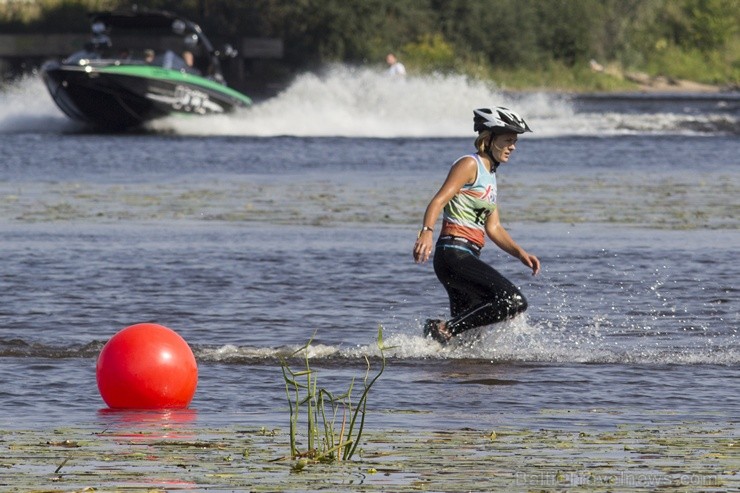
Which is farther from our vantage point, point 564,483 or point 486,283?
point 486,283

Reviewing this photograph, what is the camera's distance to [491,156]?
10445 millimetres

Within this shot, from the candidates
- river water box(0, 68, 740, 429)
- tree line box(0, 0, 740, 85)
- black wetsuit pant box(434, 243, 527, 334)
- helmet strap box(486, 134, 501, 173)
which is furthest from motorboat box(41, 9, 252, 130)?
tree line box(0, 0, 740, 85)

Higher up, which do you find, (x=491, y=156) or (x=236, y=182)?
(x=491, y=156)

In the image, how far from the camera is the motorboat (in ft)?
123

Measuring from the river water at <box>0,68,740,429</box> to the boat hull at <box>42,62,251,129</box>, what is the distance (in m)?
3.46

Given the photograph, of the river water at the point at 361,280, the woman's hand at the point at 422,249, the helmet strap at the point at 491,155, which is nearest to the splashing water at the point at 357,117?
the river water at the point at 361,280

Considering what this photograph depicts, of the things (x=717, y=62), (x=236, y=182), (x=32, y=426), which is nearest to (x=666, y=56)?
(x=717, y=62)

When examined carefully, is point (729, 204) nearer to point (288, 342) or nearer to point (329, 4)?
point (288, 342)

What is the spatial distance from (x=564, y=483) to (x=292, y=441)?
1.15 meters

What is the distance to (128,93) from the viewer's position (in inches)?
1490

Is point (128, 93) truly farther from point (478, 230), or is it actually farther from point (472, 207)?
point (472, 207)

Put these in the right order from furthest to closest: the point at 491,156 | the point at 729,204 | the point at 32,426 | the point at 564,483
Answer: the point at 729,204 → the point at 491,156 → the point at 32,426 → the point at 564,483

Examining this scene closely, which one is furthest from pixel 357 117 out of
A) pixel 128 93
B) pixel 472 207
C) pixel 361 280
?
pixel 472 207

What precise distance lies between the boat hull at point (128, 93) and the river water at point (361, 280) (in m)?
3.46
